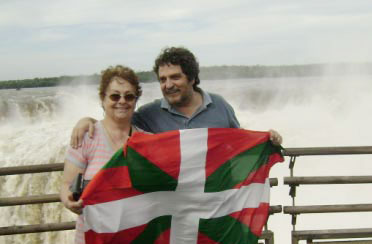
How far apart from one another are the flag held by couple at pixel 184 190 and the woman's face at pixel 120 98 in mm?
177

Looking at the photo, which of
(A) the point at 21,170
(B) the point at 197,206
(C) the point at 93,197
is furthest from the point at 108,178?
(A) the point at 21,170

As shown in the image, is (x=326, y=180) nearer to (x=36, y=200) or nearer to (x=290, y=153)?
(x=290, y=153)

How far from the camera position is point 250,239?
305cm

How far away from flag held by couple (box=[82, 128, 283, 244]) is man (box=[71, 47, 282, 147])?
8 centimetres

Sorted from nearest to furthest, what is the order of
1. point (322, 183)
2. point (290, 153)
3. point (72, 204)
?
point (72, 204)
point (290, 153)
point (322, 183)

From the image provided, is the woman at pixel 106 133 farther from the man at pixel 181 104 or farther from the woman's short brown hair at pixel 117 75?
the man at pixel 181 104

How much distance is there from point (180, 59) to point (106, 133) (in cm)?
65

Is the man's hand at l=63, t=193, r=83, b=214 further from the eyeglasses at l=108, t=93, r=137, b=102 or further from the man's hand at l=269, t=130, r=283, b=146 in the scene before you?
the man's hand at l=269, t=130, r=283, b=146

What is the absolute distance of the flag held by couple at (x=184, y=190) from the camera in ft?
8.77

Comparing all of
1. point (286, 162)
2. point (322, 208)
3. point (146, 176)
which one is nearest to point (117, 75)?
point (146, 176)

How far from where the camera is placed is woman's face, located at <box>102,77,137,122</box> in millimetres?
2549

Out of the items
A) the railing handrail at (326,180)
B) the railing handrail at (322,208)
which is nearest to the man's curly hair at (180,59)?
the railing handrail at (326,180)

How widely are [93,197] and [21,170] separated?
1.25m

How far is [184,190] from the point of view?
114 inches
